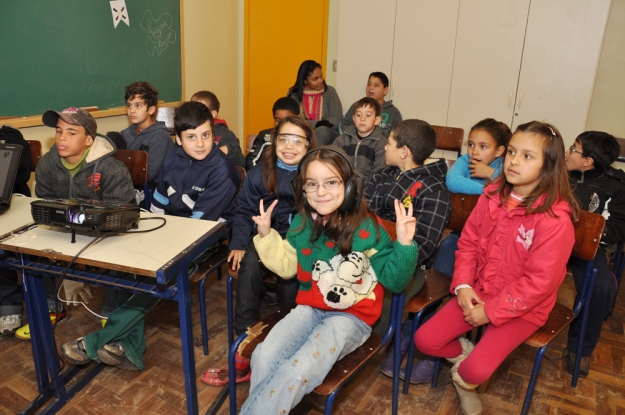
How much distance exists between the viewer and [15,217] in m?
1.86

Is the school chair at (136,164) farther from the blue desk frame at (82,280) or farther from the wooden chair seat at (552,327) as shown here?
the wooden chair seat at (552,327)

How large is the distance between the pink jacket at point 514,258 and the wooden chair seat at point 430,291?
73mm

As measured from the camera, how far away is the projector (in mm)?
1551

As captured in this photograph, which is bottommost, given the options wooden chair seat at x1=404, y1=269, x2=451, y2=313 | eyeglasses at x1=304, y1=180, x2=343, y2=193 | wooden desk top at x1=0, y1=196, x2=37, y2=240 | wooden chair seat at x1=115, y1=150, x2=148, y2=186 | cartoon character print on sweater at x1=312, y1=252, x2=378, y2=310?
wooden chair seat at x1=404, y1=269, x2=451, y2=313

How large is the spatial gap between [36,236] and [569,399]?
223cm

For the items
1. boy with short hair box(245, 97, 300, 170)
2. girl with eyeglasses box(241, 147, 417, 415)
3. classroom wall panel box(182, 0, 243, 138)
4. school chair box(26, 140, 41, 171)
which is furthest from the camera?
classroom wall panel box(182, 0, 243, 138)

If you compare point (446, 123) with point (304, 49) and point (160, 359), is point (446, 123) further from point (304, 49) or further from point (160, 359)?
point (160, 359)

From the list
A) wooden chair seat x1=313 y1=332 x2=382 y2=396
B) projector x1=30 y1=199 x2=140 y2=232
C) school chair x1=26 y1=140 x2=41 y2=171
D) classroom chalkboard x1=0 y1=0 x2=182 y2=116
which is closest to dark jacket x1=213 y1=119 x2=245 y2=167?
classroom chalkboard x1=0 y1=0 x2=182 y2=116

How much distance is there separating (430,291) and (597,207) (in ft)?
3.30

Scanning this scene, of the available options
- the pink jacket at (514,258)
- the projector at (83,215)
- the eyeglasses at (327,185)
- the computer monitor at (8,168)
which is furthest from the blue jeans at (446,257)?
the computer monitor at (8,168)

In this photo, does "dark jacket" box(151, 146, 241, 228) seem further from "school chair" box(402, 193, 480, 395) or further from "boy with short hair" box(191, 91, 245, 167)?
"school chair" box(402, 193, 480, 395)

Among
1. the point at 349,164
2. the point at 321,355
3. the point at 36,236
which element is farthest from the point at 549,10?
the point at 36,236

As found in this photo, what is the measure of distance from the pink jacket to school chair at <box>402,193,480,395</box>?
0.09 meters

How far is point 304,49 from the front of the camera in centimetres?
519
